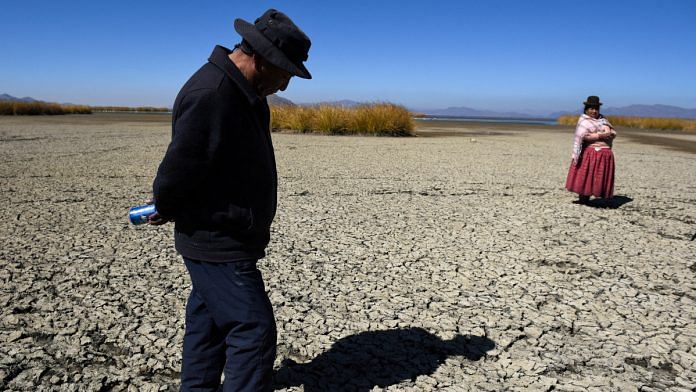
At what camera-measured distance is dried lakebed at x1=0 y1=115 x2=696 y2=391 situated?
98.5 inches

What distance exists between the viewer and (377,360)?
262 centimetres

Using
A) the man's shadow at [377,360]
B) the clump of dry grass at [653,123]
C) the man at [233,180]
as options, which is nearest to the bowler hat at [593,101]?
the man's shadow at [377,360]

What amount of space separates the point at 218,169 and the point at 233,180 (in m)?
0.06

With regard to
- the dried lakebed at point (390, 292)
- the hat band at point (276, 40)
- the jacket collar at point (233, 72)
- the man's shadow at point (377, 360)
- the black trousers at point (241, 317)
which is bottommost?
the man's shadow at point (377, 360)

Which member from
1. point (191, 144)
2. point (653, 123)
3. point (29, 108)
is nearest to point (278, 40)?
point (191, 144)

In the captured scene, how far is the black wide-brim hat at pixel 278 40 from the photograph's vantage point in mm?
1657

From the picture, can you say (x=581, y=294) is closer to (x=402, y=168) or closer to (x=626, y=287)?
(x=626, y=287)

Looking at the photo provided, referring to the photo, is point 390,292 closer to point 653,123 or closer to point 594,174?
point 594,174

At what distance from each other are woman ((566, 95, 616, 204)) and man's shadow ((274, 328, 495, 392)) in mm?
4517

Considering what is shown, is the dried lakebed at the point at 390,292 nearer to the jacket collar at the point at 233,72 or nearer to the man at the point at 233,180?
the man at the point at 233,180

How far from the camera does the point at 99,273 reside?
3609 mm

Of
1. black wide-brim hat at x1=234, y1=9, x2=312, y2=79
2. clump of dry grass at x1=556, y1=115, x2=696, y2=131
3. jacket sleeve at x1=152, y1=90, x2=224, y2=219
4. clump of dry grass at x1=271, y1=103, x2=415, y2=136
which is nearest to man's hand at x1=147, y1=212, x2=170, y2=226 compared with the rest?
jacket sleeve at x1=152, y1=90, x2=224, y2=219

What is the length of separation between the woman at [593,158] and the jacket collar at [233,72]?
5.85 m

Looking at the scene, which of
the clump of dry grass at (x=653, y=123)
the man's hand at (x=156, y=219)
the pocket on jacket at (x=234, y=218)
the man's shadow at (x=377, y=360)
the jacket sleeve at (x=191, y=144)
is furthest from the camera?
the clump of dry grass at (x=653, y=123)
